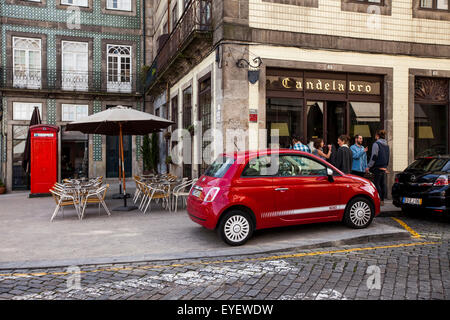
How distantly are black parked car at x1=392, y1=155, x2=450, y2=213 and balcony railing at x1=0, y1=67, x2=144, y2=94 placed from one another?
16281mm

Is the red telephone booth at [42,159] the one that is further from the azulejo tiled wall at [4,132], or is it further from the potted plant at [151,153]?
the azulejo tiled wall at [4,132]

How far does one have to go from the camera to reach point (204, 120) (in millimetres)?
12359

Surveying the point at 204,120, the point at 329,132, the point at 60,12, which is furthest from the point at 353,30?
the point at 60,12

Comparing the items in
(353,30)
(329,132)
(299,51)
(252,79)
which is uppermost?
(353,30)

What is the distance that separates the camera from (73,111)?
21.0 m

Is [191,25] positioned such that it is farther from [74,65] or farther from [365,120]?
[74,65]

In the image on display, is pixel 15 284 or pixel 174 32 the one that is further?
pixel 174 32

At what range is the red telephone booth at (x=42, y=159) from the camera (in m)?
14.4

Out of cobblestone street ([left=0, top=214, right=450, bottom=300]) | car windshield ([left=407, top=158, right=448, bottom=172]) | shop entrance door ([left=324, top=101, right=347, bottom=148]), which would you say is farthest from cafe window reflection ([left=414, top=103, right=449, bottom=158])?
cobblestone street ([left=0, top=214, right=450, bottom=300])

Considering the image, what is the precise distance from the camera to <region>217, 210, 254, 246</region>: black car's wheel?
618cm

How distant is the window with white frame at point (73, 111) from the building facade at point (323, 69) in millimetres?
10231

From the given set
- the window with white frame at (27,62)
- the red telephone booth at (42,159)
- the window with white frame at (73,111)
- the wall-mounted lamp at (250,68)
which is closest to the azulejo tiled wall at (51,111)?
the window with white frame at (73,111)
